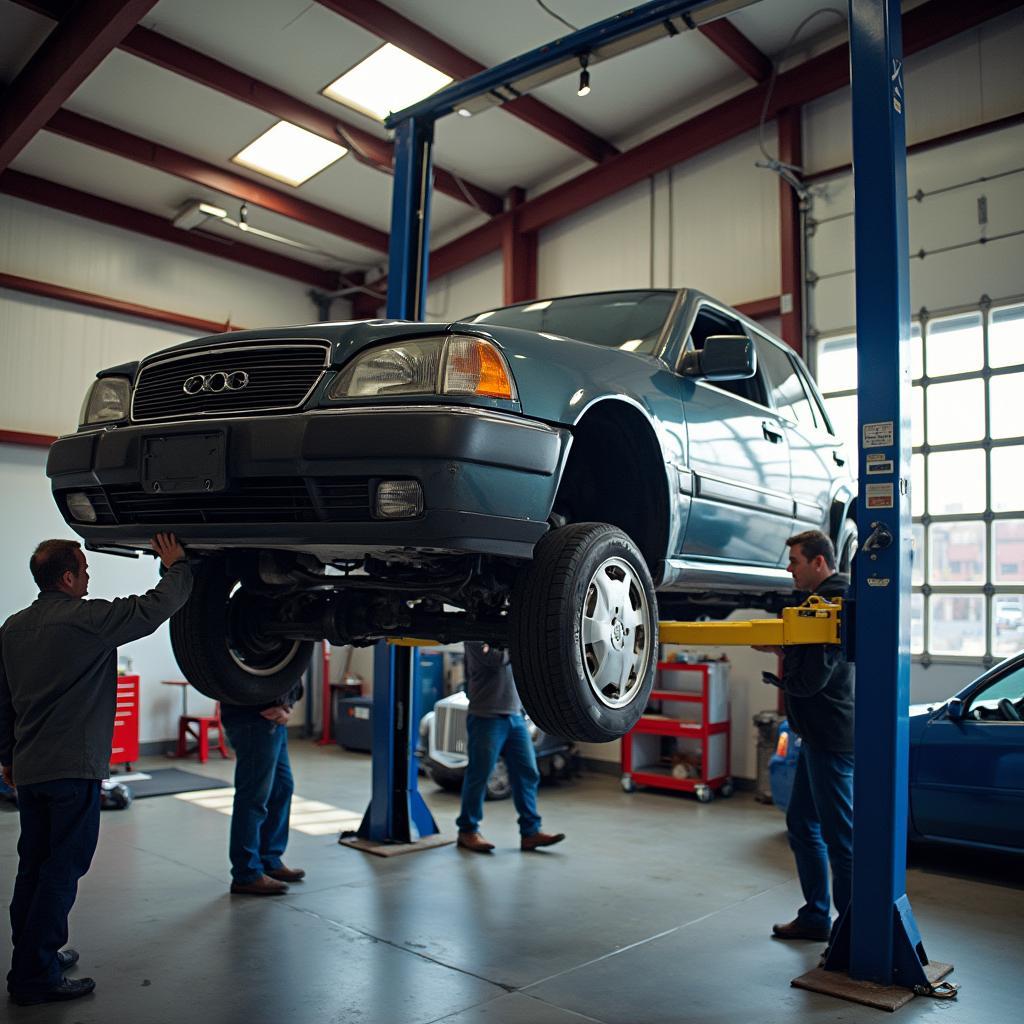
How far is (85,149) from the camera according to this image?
9.18m

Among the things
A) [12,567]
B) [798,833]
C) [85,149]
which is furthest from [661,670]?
[85,149]

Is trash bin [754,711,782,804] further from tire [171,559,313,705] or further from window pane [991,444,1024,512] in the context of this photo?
tire [171,559,313,705]

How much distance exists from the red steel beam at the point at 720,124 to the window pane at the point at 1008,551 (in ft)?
11.3

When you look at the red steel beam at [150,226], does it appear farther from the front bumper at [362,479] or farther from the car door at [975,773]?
the car door at [975,773]

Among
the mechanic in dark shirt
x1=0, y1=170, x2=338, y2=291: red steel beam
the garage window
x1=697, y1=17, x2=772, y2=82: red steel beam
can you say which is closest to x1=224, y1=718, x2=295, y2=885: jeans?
the mechanic in dark shirt

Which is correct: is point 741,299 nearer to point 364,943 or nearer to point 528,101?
point 528,101

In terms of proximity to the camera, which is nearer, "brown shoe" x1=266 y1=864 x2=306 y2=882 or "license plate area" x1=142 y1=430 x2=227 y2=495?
"license plate area" x1=142 y1=430 x2=227 y2=495

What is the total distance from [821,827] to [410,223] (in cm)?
357

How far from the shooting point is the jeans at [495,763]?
5801mm

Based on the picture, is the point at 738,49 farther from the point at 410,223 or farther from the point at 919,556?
the point at 919,556

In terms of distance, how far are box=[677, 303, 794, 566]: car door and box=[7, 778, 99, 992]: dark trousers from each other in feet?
7.58

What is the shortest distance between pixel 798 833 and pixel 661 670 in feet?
12.8

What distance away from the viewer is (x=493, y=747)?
5809mm

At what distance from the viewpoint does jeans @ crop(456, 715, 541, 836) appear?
19.0 feet
